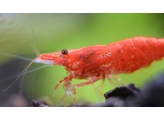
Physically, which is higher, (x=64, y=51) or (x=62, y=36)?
(x=62, y=36)

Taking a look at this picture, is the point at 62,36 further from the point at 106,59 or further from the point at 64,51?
the point at 106,59

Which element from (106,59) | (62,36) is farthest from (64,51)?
(106,59)
